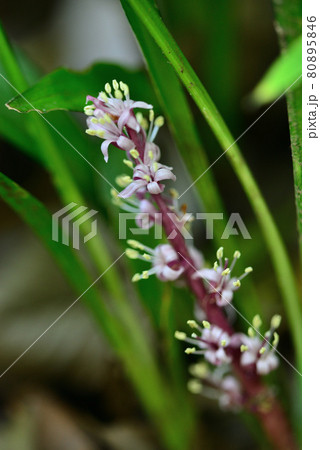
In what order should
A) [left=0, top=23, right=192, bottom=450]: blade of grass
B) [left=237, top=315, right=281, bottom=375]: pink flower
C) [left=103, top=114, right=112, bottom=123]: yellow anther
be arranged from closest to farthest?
[left=103, top=114, right=112, bottom=123]: yellow anther → [left=237, top=315, right=281, bottom=375]: pink flower → [left=0, top=23, right=192, bottom=450]: blade of grass

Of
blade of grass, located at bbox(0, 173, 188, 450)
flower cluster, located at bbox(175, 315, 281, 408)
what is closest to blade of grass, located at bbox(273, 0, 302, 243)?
flower cluster, located at bbox(175, 315, 281, 408)

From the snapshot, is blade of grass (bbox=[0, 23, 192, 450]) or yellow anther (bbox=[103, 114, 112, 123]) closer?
yellow anther (bbox=[103, 114, 112, 123])

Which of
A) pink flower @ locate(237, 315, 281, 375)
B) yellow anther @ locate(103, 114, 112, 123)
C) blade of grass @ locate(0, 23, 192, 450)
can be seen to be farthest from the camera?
blade of grass @ locate(0, 23, 192, 450)

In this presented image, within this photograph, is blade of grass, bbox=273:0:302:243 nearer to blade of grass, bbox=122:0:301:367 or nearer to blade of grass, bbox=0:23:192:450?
blade of grass, bbox=122:0:301:367

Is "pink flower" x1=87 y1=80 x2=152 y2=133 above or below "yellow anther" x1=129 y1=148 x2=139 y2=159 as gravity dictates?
above

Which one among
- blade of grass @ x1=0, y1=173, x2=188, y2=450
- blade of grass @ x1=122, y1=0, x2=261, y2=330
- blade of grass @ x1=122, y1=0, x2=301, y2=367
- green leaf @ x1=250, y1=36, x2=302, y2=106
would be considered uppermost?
green leaf @ x1=250, y1=36, x2=302, y2=106

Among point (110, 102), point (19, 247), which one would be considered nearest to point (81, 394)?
point (19, 247)

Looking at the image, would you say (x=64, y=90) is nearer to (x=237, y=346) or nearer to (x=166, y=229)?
(x=166, y=229)
